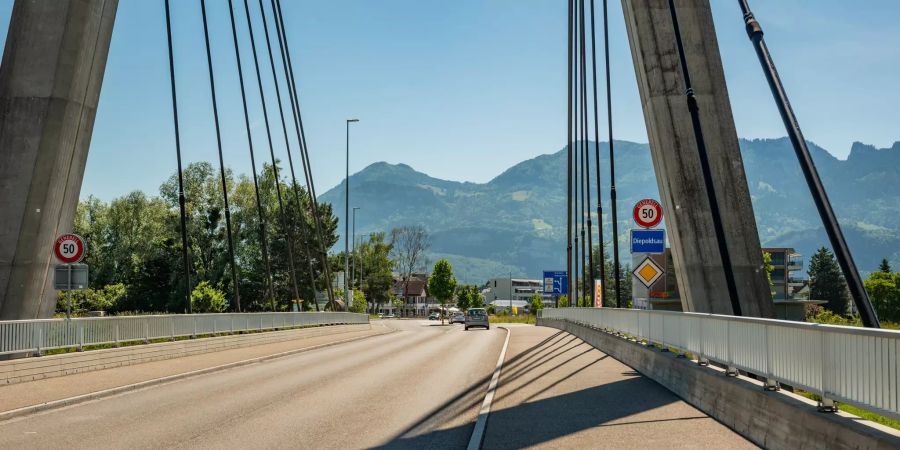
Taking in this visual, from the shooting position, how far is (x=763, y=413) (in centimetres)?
906

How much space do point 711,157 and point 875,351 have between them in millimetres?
12625

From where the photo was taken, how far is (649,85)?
19.8 meters

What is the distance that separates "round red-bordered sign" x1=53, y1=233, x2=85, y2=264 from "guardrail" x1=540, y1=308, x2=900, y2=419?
1331 cm

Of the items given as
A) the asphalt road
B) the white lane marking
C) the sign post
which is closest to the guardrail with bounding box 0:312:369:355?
the sign post

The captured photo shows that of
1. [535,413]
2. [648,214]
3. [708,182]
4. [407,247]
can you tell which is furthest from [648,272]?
[407,247]

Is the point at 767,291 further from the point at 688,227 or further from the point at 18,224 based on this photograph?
the point at 18,224

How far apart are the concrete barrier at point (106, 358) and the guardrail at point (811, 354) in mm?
11995

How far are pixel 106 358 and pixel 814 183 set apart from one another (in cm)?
1584

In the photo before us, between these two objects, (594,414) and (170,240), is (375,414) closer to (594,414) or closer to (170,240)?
(594,414)

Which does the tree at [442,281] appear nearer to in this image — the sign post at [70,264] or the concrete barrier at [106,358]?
the concrete barrier at [106,358]

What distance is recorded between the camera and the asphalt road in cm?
941

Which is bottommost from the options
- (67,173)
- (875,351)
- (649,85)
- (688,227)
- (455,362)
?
(455,362)

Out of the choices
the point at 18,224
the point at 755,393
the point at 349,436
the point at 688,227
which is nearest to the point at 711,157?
the point at 688,227

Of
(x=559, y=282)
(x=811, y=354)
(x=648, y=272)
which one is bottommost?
(x=559, y=282)
